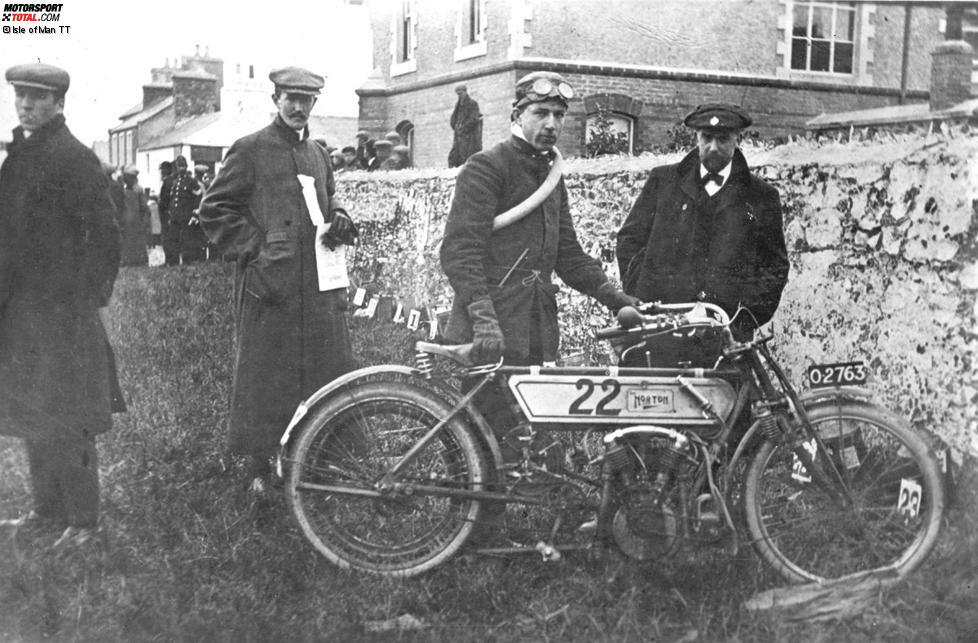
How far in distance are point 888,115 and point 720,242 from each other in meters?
1.45

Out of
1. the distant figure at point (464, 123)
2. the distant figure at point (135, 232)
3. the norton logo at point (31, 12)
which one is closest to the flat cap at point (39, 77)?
the norton logo at point (31, 12)

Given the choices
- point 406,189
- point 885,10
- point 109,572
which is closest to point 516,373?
point 109,572

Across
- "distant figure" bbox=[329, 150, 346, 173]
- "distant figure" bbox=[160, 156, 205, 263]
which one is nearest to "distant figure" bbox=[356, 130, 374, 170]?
"distant figure" bbox=[329, 150, 346, 173]

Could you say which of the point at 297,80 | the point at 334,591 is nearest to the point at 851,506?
the point at 334,591

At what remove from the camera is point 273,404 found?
446 cm

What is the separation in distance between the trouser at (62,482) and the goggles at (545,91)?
2.30 metres

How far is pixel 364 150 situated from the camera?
7531mm

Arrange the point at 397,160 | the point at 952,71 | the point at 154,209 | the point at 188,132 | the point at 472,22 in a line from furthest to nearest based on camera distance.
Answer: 1. the point at 154,209
2. the point at 397,160
3. the point at 188,132
4. the point at 472,22
5. the point at 952,71

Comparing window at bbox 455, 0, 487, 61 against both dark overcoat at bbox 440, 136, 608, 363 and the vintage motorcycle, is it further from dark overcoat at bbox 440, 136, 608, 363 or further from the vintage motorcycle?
the vintage motorcycle

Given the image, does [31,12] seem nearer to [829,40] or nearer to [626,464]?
[626,464]

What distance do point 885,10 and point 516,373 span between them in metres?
2.53

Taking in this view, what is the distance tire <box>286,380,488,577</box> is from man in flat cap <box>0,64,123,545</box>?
0.97m

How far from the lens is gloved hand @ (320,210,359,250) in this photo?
4.40 metres

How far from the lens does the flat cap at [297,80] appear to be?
13.9 feet
